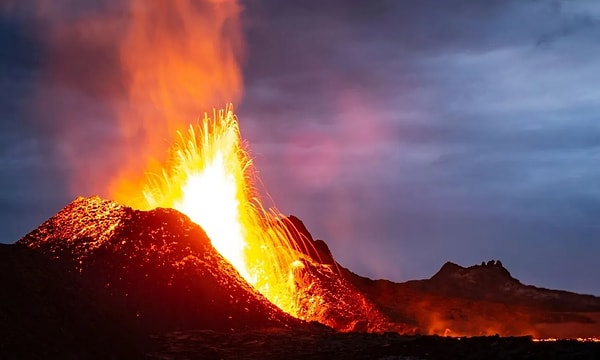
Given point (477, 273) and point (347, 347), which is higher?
point (477, 273)

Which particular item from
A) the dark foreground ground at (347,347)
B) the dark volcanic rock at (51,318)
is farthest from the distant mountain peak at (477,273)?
the dark volcanic rock at (51,318)

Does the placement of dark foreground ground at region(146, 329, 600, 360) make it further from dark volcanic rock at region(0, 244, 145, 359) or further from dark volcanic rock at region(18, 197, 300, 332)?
dark volcanic rock at region(18, 197, 300, 332)

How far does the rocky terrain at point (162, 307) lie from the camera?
29641 millimetres

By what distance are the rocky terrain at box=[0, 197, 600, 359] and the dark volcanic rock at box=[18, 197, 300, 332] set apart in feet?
0.20

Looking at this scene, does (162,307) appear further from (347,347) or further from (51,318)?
(347,347)

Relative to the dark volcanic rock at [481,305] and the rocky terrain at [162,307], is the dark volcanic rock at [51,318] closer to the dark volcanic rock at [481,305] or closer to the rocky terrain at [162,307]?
the rocky terrain at [162,307]

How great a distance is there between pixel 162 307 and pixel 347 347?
36.3 feet

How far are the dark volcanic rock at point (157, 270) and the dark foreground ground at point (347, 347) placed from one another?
7.22 ft

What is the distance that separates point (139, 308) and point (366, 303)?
17.5 metres

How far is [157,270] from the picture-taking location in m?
40.9

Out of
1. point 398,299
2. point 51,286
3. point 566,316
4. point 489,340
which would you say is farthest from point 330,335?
point 566,316

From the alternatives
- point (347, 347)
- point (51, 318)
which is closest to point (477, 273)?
point (347, 347)

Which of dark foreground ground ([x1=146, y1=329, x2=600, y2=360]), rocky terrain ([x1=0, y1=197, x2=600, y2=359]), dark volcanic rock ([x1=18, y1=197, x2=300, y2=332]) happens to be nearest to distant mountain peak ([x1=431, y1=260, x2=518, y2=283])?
rocky terrain ([x1=0, y1=197, x2=600, y2=359])

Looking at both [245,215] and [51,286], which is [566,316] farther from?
[51,286]
